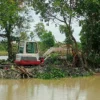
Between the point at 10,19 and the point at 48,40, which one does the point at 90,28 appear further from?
the point at 48,40

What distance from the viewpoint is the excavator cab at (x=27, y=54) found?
885 inches

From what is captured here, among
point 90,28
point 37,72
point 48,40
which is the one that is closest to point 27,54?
point 37,72

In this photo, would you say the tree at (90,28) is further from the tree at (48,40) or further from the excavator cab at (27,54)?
the tree at (48,40)

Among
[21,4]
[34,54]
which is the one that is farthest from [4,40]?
[34,54]

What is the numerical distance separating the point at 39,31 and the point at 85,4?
1898 centimetres

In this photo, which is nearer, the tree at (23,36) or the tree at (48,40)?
the tree at (23,36)

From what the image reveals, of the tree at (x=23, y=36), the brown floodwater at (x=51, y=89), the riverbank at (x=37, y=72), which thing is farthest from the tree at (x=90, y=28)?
the tree at (x=23, y=36)

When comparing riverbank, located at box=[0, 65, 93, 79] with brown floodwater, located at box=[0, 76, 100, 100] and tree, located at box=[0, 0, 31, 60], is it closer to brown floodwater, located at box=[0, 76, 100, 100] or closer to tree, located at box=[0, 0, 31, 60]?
brown floodwater, located at box=[0, 76, 100, 100]

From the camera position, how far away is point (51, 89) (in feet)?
53.9

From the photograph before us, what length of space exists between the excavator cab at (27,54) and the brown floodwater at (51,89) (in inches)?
108

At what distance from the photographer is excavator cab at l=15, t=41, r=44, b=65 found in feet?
73.7

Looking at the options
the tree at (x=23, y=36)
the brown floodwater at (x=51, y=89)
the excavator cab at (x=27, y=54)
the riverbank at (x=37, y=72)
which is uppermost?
the tree at (x=23, y=36)

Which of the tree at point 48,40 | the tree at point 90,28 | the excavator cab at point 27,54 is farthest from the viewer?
the tree at point 48,40

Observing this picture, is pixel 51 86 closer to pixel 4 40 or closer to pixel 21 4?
pixel 21 4
